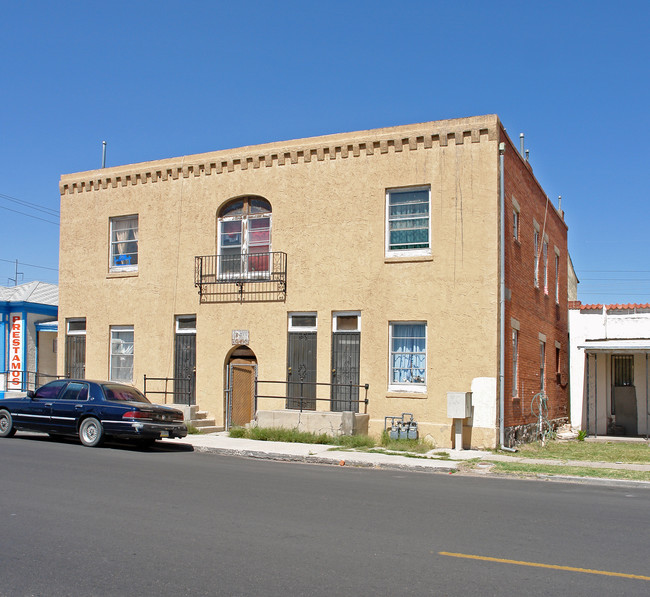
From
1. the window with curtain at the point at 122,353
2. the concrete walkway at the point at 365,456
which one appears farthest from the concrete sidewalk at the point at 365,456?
the window with curtain at the point at 122,353

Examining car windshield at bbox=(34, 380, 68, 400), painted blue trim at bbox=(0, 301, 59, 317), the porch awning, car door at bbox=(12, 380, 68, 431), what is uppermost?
painted blue trim at bbox=(0, 301, 59, 317)

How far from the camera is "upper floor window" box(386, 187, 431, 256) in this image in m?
18.5

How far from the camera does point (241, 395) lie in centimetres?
2066

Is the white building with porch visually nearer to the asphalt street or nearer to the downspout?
the downspout

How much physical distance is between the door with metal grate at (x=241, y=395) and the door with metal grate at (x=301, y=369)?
142 centimetres

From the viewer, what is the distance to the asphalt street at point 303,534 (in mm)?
5895

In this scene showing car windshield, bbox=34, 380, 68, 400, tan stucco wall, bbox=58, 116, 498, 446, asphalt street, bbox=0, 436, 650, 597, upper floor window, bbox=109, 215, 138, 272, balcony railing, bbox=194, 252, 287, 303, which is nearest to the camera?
asphalt street, bbox=0, 436, 650, 597

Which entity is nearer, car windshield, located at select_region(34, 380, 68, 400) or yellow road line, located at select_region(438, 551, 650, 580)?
yellow road line, located at select_region(438, 551, 650, 580)

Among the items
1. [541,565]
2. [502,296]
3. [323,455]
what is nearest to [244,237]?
[502,296]

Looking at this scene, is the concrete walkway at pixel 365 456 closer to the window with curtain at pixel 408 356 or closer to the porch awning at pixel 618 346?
the window with curtain at pixel 408 356

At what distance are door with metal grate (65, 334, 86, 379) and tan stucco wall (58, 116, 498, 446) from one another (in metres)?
0.32

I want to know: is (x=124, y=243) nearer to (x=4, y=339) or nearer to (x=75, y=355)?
(x=75, y=355)

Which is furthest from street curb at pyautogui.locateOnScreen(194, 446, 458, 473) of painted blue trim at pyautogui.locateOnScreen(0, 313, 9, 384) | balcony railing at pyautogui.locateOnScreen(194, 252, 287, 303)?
painted blue trim at pyautogui.locateOnScreen(0, 313, 9, 384)

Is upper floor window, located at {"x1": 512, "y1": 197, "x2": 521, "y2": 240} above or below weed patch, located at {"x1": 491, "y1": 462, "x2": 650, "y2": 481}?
above
